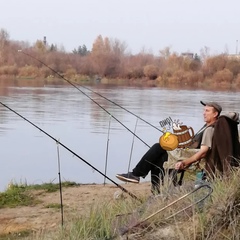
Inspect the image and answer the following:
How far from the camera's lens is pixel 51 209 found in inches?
239

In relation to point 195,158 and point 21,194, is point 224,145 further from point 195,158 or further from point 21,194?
point 21,194

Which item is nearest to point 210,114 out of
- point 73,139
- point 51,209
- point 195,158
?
point 195,158

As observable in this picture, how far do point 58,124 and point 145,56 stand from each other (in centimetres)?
4514

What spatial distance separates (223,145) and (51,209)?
2.41m

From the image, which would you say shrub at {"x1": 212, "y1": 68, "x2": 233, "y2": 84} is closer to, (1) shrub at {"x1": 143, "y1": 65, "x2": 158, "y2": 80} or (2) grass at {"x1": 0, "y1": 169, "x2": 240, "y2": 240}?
(1) shrub at {"x1": 143, "y1": 65, "x2": 158, "y2": 80}

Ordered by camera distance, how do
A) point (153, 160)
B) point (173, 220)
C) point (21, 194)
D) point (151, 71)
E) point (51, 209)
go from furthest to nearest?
point (151, 71), point (21, 194), point (51, 209), point (153, 160), point (173, 220)

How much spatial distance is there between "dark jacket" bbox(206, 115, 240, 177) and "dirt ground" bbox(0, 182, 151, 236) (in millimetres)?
846

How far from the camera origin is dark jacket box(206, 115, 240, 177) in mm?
4219

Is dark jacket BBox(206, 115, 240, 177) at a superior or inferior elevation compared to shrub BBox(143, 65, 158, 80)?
superior

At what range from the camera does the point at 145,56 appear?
6006cm

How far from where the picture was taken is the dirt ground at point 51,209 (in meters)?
5.29

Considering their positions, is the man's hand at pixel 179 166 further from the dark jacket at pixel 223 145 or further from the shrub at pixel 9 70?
the shrub at pixel 9 70

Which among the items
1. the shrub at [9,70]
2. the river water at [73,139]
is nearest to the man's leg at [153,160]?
the river water at [73,139]

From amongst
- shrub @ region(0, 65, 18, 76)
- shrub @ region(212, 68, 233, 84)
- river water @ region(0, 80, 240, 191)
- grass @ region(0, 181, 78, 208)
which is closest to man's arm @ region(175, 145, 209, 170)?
river water @ region(0, 80, 240, 191)
